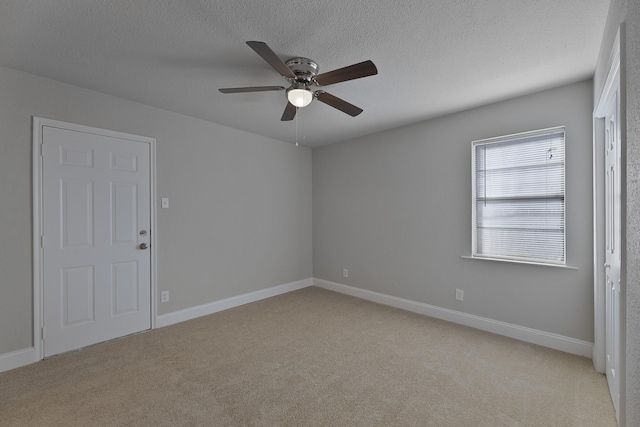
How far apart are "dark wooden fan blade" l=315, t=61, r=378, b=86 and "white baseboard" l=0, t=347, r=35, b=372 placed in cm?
339

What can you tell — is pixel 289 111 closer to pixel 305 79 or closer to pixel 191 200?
pixel 305 79

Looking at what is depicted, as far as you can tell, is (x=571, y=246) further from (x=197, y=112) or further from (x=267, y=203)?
(x=197, y=112)

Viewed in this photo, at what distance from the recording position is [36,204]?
251cm

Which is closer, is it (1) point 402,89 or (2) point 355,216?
(1) point 402,89

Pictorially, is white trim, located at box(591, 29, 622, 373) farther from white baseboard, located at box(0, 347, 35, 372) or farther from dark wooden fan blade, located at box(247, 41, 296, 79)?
white baseboard, located at box(0, 347, 35, 372)

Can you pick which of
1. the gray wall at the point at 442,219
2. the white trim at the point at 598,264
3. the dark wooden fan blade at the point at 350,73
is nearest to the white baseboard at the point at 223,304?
the gray wall at the point at 442,219

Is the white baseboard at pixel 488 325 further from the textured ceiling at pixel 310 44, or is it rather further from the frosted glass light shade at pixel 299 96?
the frosted glass light shade at pixel 299 96

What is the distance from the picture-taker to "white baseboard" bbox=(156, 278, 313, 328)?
3355 millimetres

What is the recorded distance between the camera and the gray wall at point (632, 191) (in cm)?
104

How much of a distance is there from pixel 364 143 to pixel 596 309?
3189 mm

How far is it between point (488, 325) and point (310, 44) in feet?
10.9

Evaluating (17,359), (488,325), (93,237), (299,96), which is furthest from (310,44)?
(17,359)

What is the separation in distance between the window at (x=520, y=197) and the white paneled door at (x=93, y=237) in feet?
12.6

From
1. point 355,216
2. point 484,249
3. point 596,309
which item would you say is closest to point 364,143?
point 355,216
